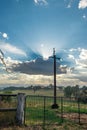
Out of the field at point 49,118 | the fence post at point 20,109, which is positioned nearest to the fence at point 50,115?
the field at point 49,118

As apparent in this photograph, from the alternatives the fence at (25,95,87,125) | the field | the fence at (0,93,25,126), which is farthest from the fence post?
the fence at (25,95,87,125)

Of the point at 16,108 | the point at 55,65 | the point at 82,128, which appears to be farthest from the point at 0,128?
the point at 55,65

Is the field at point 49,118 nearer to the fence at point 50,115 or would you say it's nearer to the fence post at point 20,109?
the fence at point 50,115

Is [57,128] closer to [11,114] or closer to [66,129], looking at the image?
[66,129]

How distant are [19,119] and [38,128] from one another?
4.27 ft

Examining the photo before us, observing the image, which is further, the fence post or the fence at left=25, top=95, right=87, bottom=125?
the fence at left=25, top=95, right=87, bottom=125

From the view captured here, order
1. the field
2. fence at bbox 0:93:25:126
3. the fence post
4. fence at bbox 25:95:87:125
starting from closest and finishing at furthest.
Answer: fence at bbox 0:93:25:126
the fence post
the field
fence at bbox 25:95:87:125

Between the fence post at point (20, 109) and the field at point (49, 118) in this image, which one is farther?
the field at point (49, 118)

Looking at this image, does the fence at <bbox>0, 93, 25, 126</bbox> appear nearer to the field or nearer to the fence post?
the fence post

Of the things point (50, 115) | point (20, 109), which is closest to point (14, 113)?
point (20, 109)

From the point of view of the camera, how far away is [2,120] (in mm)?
14680

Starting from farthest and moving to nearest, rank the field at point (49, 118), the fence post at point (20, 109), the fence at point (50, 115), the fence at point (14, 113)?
the fence at point (50, 115)
the field at point (49, 118)
the fence post at point (20, 109)
the fence at point (14, 113)

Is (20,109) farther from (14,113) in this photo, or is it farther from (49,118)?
(49,118)

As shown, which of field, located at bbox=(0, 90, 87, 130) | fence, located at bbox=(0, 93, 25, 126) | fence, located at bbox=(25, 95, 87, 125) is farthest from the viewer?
fence, located at bbox=(25, 95, 87, 125)
